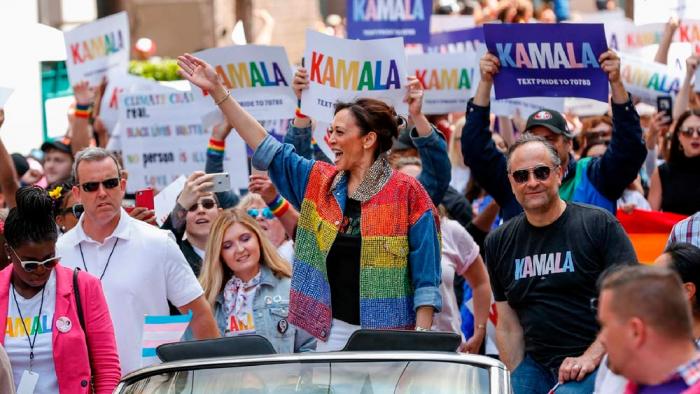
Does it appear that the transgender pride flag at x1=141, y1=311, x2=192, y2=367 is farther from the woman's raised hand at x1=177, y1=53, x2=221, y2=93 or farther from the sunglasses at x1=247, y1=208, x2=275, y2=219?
the sunglasses at x1=247, y1=208, x2=275, y2=219

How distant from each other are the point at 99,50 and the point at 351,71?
410 centimetres

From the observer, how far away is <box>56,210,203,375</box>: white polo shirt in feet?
22.4

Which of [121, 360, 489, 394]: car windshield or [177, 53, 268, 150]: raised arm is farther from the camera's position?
[177, 53, 268, 150]: raised arm

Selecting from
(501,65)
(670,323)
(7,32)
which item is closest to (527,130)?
(501,65)

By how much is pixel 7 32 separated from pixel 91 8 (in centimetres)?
1134

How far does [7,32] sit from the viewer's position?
50.8 feet

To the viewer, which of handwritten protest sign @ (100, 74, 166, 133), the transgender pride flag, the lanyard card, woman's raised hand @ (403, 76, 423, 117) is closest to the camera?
the lanyard card

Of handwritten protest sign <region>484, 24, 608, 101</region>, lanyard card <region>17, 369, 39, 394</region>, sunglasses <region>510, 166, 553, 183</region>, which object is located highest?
handwritten protest sign <region>484, 24, 608, 101</region>

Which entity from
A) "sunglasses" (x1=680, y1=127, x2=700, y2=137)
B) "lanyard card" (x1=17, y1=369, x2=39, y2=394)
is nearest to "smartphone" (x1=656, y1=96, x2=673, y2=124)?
"sunglasses" (x1=680, y1=127, x2=700, y2=137)

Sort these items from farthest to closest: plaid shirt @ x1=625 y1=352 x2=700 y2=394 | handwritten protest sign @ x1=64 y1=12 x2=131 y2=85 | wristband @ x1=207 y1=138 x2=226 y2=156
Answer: handwritten protest sign @ x1=64 y1=12 x2=131 y2=85 → wristband @ x1=207 y1=138 x2=226 y2=156 → plaid shirt @ x1=625 y1=352 x2=700 y2=394

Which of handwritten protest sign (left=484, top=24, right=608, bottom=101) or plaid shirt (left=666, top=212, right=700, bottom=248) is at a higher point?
handwritten protest sign (left=484, top=24, right=608, bottom=101)

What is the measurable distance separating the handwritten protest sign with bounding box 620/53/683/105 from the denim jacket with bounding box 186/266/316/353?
15.0ft

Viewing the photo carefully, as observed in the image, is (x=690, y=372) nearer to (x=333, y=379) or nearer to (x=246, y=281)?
(x=333, y=379)

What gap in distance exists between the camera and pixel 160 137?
35.5 feet
